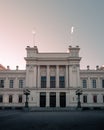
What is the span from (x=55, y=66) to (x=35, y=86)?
25.0 ft

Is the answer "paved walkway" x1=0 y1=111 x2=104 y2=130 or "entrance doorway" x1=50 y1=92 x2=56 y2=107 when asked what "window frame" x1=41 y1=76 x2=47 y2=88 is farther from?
"paved walkway" x1=0 y1=111 x2=104 y2=130

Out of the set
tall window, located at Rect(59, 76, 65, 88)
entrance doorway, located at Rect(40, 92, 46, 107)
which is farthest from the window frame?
tall window, located at Rect(59, 76, 65, 88)

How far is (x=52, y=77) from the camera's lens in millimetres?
57531

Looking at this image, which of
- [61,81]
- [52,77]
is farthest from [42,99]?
[61,81]

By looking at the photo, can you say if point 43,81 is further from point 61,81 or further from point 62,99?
point 62,99

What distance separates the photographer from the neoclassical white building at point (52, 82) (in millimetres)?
56031

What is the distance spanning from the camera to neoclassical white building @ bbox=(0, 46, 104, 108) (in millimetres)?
56031

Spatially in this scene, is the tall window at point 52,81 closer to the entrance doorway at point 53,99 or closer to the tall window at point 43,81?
the tall window at point 43,81

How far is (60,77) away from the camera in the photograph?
189ft

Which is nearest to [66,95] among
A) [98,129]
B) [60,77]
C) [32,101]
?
[60,77]

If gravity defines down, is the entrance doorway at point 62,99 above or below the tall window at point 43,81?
below

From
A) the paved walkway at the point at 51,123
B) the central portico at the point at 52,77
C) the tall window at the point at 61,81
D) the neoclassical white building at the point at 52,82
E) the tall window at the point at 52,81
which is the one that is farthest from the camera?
the tall window at the point at 61,81

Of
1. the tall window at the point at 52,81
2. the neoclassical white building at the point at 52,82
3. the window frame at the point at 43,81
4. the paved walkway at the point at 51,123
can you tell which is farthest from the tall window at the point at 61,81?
the paved walkway at the point at 51,123

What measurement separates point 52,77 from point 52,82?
4.52 ft
